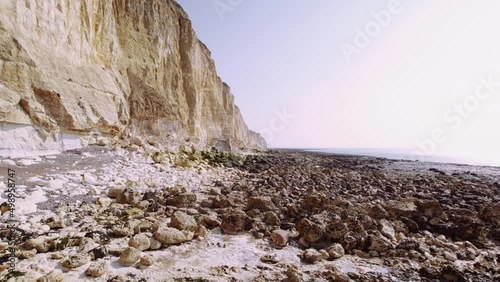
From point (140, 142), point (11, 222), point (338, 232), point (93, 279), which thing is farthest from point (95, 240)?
point (140, 142)

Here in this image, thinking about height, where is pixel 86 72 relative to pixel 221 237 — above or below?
above

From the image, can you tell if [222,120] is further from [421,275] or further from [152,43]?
[421,275]

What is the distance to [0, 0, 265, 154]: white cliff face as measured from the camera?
8164 mm

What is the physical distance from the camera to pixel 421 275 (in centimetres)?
331

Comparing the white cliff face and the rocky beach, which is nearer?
the rocky beach

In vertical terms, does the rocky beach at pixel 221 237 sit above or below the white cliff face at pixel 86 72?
below

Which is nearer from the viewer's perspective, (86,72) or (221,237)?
(221,237)

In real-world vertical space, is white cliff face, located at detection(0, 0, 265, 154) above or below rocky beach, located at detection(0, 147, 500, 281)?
above

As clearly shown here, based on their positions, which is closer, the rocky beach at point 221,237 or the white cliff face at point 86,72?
the rocky beach at point 221,237

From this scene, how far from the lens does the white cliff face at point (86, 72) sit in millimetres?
8164

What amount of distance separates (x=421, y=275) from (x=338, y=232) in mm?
1216

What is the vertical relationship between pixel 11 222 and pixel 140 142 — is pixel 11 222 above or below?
below

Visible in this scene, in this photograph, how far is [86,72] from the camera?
1198 centimetres

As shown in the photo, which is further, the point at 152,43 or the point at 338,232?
the point at 152,43
